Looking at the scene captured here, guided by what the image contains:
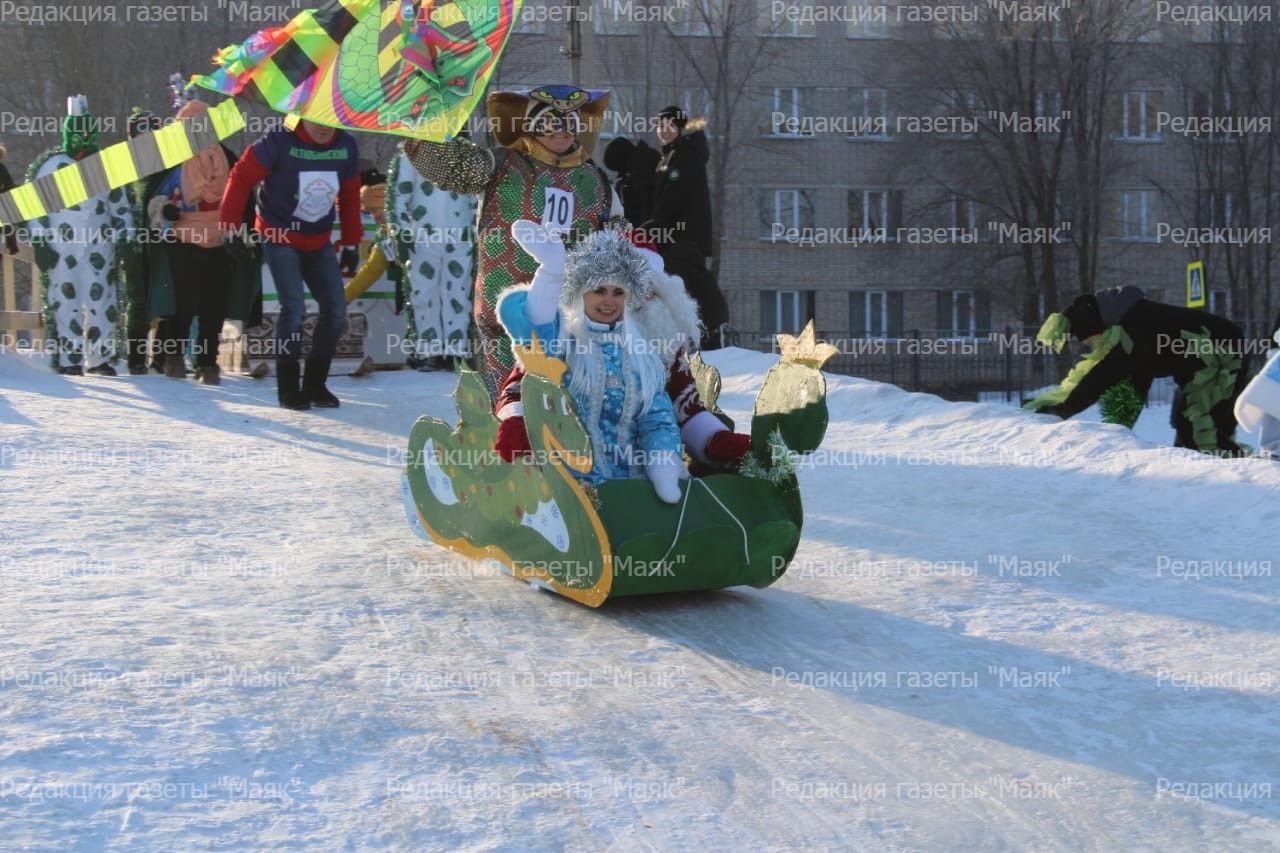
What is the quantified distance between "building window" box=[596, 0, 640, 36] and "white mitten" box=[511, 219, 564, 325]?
91.4 ft

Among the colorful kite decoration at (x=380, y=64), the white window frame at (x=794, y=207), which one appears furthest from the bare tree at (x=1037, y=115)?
the colorful kite decoration at (x=380, y=64)

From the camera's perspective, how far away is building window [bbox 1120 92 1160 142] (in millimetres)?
35438

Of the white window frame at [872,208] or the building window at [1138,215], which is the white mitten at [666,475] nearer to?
the white window frame at [872,208]

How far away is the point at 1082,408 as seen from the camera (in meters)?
10.8

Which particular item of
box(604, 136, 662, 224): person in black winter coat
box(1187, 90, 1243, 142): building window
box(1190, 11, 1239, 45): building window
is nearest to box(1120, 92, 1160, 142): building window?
box(1187, 90, 1243, 142): building window

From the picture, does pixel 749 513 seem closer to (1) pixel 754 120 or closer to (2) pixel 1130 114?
(1) pixel 754 120

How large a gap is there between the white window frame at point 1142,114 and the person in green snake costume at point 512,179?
29.4m

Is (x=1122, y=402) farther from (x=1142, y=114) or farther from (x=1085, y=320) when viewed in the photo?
(x=1142, y=114)

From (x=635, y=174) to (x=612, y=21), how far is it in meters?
21.1

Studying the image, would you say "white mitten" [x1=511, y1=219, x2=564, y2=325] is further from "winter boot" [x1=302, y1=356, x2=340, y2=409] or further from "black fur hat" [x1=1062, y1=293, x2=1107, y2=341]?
"black fur hat" [x1=1062, y1=293, x2=1107, y2=341]

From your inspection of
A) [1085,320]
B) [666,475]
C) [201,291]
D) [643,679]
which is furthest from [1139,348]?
[201,291]

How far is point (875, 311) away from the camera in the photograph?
123 ft

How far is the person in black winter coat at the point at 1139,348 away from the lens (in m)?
10.7

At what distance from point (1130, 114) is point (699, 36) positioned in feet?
35.4
